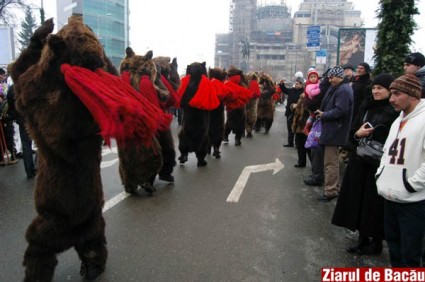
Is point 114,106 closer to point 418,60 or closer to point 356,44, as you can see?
point 418,60

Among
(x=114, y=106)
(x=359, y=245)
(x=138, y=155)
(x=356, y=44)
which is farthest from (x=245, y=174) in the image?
(x=356, y=44)

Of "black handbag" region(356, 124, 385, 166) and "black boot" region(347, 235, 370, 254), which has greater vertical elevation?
Result: "black handbag" region(356, 124, 385, 166)

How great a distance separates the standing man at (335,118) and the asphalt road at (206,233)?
731mm

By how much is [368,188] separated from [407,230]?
0.91m

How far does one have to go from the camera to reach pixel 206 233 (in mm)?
4398

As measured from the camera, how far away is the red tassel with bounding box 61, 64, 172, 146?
86.0 inches

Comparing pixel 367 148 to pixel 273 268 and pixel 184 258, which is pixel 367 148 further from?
pixel 184 258

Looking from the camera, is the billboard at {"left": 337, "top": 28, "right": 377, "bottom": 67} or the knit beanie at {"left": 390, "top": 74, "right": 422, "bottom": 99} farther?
the billboard at {"left": 337, "top": 28, "right": 377, "bottom": 67}

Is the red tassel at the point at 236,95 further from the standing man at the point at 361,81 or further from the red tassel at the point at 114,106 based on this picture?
the red tassel at the point at 114,106

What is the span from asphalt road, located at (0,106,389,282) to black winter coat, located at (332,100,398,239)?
0.39 meters

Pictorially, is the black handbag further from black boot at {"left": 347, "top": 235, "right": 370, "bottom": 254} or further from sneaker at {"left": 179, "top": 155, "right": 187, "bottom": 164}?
sneaker at {"left": 179, "top": 155, "right": 187, "bottom": 164}

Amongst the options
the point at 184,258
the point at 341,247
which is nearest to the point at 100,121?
the point at 184,258

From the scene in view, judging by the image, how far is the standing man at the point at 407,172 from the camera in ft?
8.89

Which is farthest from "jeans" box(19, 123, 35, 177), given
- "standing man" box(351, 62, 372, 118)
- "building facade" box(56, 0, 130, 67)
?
"building facade" box(56, 0, 130, 67)
